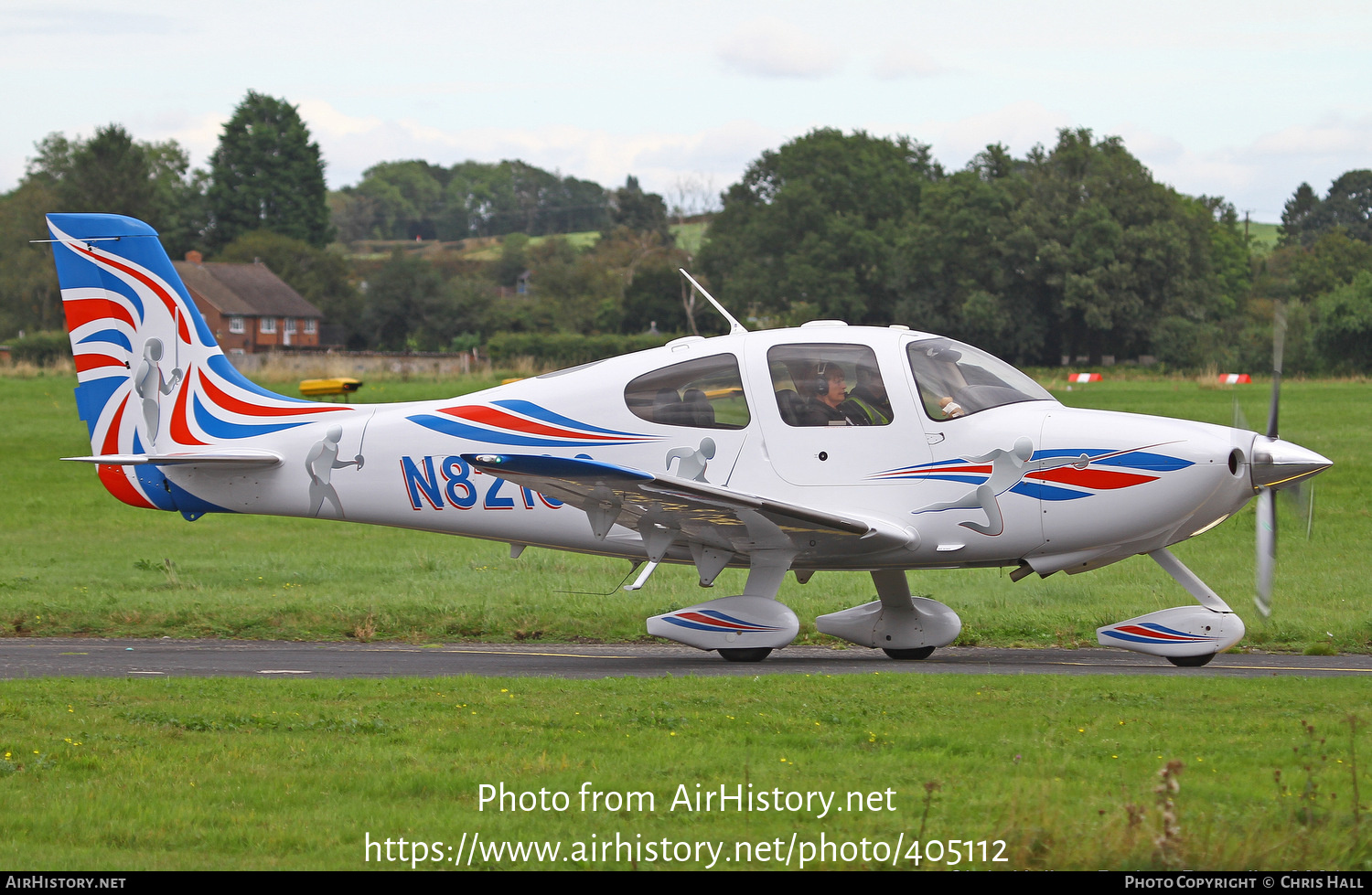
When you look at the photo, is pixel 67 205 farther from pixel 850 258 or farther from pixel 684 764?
pixel 684 764

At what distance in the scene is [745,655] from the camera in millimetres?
11578

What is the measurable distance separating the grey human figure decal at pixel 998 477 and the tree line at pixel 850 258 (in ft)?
166

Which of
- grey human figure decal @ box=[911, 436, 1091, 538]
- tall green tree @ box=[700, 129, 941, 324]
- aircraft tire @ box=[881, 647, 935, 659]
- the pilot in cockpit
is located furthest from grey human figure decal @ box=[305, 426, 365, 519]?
tall green tree @ box=[700, 129, 941, 324]

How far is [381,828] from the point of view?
5.72 m

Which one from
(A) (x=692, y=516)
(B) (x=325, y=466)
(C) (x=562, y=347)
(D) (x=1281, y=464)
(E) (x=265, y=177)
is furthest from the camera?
(E) (x=265, y=177)

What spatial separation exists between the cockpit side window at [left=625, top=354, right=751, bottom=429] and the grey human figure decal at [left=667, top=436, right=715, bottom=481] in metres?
0.17

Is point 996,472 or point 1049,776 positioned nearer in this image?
point 1049,776

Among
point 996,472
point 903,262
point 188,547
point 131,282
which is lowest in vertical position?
point 188,547

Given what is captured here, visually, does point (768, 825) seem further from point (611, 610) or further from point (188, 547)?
point (188, 547)

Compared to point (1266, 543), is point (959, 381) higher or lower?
higher

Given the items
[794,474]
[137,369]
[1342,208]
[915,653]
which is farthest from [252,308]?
[1342,208]

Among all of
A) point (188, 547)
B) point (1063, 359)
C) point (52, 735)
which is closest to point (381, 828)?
point (52, 735)

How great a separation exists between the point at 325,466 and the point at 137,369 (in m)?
2.33

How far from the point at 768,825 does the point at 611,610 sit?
8.76 m
